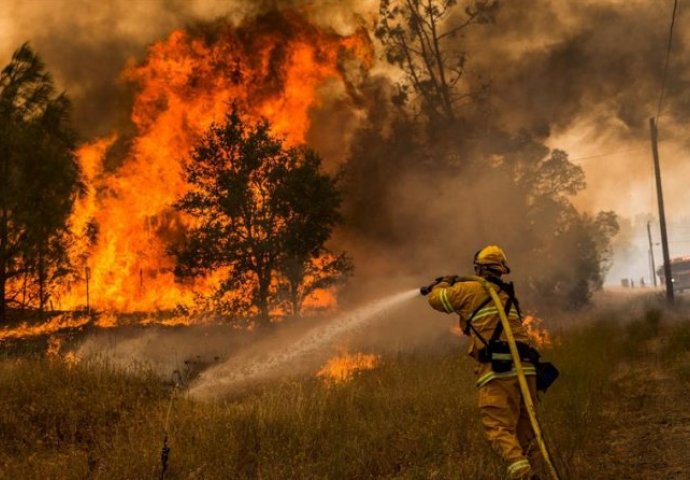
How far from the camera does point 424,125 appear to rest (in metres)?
23.4

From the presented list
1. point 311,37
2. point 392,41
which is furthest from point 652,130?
point 311,37

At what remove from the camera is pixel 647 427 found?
7691mm

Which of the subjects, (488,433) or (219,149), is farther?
(219,149)

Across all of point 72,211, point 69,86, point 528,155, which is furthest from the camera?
point 69,86

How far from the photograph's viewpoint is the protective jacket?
207 inches

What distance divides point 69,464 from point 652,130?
86.2ft

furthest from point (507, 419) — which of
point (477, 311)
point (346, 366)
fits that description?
point (346, 366)

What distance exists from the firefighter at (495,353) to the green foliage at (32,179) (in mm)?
15416

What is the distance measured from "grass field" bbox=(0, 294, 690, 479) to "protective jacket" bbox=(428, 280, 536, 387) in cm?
93

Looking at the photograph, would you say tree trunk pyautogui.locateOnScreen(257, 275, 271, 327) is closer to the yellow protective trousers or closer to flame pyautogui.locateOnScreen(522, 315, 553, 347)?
flame pyautogui.locateOnScreen(522, 315, 553, 347)

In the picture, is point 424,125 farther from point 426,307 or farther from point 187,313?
point 187,313

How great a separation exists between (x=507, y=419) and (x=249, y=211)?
41.0 feet

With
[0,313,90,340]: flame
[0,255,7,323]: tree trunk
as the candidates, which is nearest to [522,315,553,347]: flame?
[0,313,90,340]: flame

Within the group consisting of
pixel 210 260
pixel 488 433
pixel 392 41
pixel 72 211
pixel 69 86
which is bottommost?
pixel 488 433
